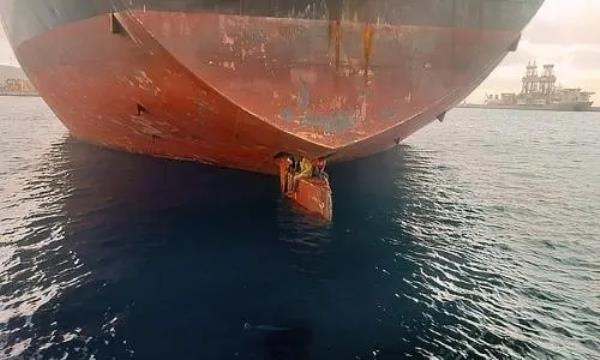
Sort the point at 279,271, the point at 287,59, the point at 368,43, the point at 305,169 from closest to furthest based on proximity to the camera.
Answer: the point at 279,271 < the point at 287,59 < the point at 368,43 < the point at 305,169

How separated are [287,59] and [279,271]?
4.16m

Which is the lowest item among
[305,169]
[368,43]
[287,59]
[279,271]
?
[279,271]

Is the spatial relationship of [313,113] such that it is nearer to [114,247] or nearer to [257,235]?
[257,235]

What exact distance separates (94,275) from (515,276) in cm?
753

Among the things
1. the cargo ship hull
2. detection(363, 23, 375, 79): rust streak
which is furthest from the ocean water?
detection(363, 23, 375, 79): rust streak

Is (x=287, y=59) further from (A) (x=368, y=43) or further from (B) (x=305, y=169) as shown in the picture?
(B) (x=305, y=169)

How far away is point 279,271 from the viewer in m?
7.53

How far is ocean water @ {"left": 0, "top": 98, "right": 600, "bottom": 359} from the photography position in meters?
5.50

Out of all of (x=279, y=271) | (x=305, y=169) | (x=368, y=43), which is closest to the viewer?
(x=279, y=271)

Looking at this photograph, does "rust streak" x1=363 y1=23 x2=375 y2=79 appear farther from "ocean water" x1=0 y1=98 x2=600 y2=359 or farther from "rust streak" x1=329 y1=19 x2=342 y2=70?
"ocean water" x1=0 y1=98 x2=600 y2=359

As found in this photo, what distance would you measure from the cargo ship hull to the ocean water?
231 centimetres

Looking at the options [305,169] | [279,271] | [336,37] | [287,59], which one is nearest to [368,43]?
[336,37]

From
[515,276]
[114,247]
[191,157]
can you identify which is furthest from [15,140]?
[515,276]

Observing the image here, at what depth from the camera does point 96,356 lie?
16.6 feet
